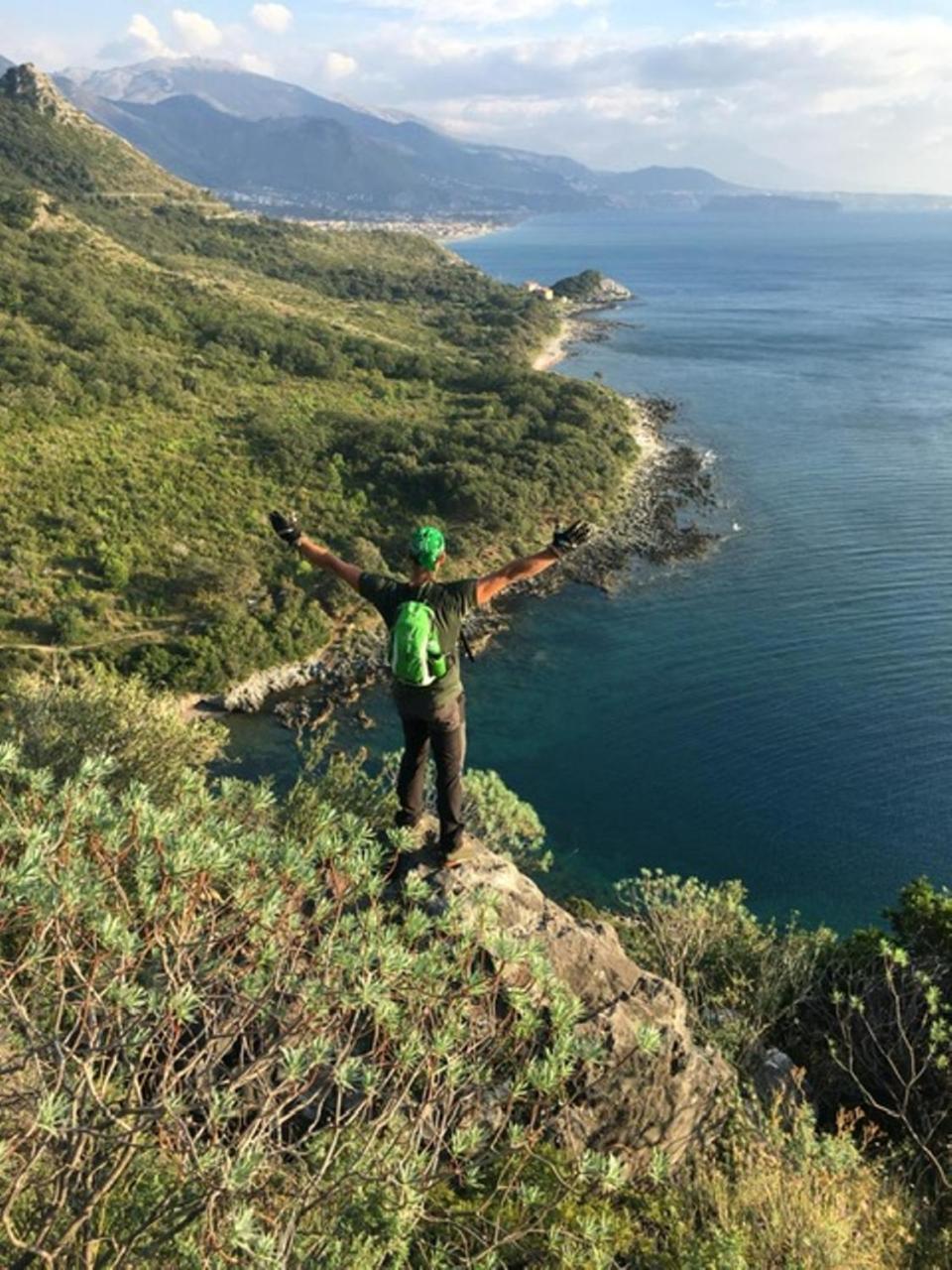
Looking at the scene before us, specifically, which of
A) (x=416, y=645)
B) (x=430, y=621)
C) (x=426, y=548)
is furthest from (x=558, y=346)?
(x=416, y=645)

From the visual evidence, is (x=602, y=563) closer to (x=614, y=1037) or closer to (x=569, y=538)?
(x=569, y=538)

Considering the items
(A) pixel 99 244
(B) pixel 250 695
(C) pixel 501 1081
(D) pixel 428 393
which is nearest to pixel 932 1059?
(C) pixel 501 1081

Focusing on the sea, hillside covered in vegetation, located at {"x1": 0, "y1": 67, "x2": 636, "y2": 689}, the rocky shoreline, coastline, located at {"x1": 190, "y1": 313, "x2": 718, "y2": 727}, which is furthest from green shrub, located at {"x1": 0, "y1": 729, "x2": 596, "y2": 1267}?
hillside covered in vegetation, located at {"x1": 0, "y1": 67, "x2": 636, "y2": 689}

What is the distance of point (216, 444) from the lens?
50.4 metres

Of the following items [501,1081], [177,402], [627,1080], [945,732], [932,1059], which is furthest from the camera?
[177,402]

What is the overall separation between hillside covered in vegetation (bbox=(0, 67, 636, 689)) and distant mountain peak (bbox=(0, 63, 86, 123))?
1057 inches

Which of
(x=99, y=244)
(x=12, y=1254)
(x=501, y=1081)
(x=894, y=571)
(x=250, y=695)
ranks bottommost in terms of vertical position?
(x=250, y=695)

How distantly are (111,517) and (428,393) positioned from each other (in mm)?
34510

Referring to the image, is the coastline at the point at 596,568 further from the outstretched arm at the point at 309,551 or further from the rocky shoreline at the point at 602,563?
the outstretched arm at the point at 309,551

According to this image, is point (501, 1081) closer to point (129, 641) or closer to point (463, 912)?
point (463, 912)

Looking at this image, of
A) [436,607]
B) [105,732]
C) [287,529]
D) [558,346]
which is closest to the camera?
[436,607]

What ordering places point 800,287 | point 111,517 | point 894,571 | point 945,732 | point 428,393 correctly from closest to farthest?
1. point 945,732
2. point 111,517
3. point 894,571
4. point 428,393
5. point 800,287

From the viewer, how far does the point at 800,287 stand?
16388 centimetres

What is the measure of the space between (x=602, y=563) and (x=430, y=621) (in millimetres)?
42251
